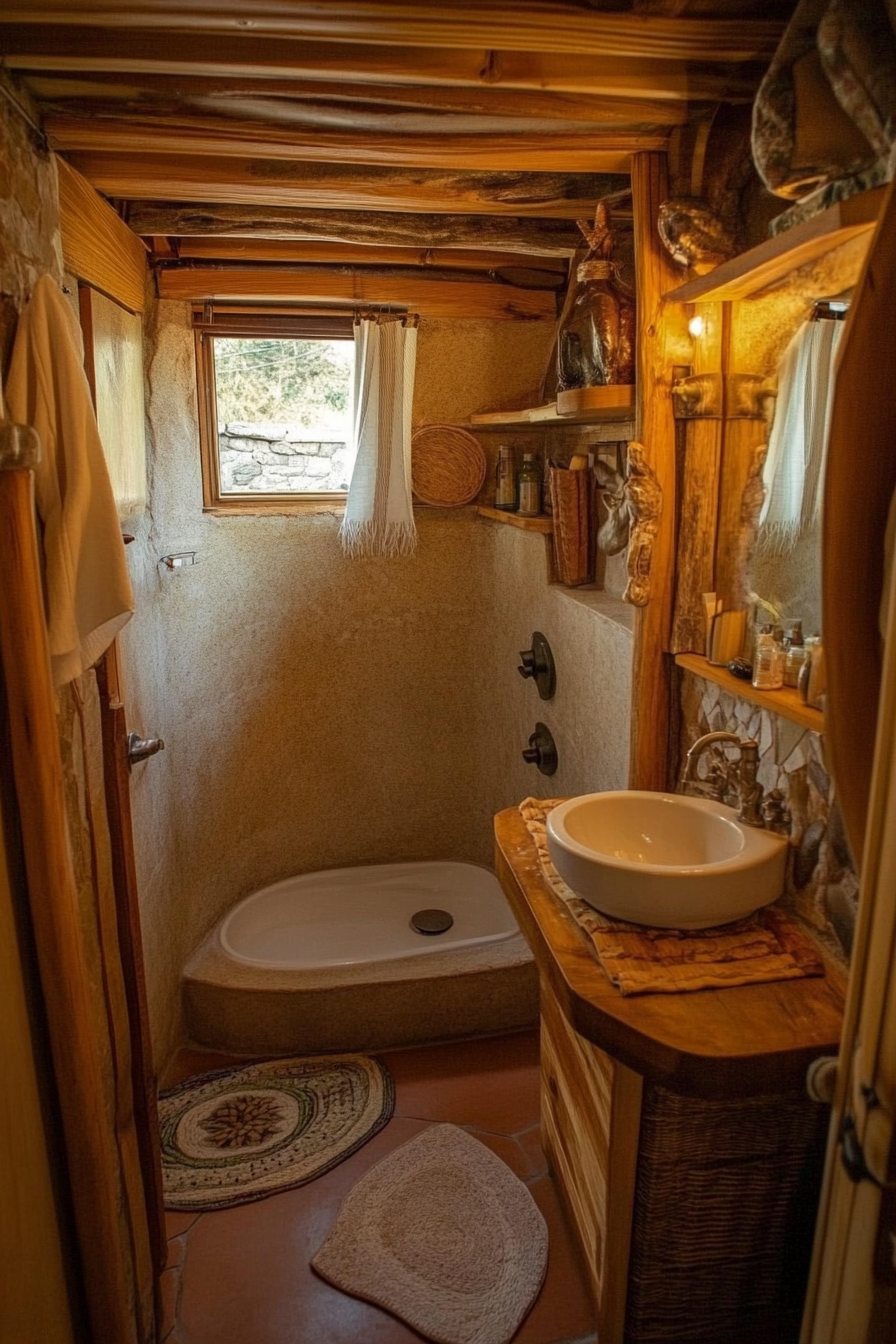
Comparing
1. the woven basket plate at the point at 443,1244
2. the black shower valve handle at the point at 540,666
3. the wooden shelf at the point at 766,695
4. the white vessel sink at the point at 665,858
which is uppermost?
the wooden shelf at the point at 766,695

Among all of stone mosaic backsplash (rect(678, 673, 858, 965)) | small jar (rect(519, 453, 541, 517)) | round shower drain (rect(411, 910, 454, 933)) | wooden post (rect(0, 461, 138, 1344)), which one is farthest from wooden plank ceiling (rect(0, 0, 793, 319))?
Answer: round shower drain (rect(411, 910, 454, 933))

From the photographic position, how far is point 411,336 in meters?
2.68

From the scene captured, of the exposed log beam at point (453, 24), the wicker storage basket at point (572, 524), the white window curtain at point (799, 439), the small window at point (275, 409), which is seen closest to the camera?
the exposed log beam at point (453, 24)

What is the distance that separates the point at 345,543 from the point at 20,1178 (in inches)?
82.4

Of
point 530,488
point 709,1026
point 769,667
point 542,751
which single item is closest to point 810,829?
point 769,667

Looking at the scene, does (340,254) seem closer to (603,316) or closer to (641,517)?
(603,316)

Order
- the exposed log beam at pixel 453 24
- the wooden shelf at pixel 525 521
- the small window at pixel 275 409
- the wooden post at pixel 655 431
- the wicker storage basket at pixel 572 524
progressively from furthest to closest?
A: 1. the small window at pixel 275 409
2. the wooden shelf at pixel 525 521
3. the wicker storage basket at pixel 572 524
4. the wooden post at pixel 655 431
5. the exposed log beam at pixel 453 24

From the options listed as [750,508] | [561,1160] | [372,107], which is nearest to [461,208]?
[372,107]

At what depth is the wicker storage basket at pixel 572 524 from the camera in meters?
2.32

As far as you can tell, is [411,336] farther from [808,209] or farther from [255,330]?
[808,209]

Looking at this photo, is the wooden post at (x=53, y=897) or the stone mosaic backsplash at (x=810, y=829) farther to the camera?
the stone mosaic backsplash at (x=810, y=829)

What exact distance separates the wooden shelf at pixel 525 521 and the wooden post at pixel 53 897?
1.56m

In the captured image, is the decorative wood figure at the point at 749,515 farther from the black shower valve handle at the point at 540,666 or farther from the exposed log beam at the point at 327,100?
the black shower valve handle at the point at 540,666

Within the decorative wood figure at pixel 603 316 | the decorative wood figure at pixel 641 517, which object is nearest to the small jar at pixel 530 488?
the decorative wood figure at pixel 603 316
